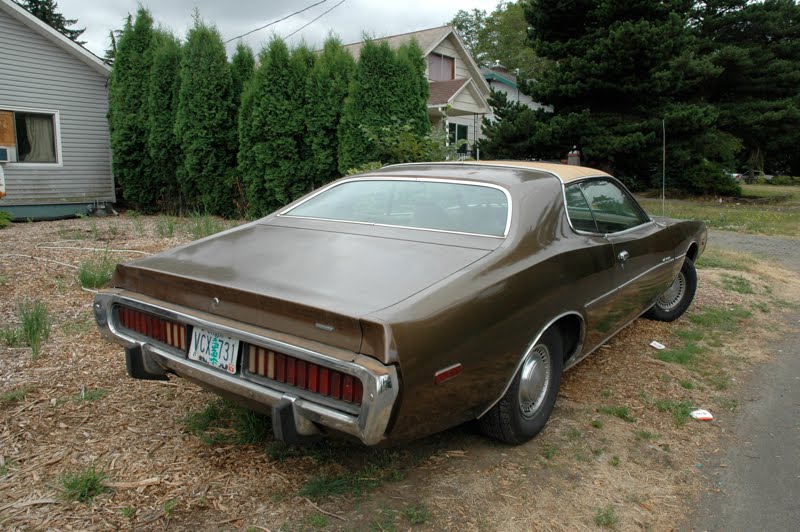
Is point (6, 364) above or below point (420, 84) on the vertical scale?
below

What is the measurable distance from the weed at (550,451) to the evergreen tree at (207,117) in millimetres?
9529

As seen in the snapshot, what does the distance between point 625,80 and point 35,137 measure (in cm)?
1449

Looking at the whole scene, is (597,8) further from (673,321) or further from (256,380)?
(256,380)

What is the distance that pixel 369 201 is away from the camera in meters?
3.78

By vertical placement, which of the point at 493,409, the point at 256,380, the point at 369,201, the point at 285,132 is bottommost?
the point at 493,409

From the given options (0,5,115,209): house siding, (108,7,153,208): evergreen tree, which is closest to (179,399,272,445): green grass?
(108,7,153,208): evergreen tree

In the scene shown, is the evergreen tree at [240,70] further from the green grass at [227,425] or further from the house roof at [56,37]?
the green grass at [227,425]

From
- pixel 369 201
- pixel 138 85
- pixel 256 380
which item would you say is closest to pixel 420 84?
pixel 138 85

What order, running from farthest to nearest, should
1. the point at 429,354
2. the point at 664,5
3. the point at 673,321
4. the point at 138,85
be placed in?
the point at 664,5, the point at 138,85, the point at 673,321, the point at 429,354

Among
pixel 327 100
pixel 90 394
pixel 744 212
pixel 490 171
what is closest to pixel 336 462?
pixel 90 394

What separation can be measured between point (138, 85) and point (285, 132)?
4294 mm

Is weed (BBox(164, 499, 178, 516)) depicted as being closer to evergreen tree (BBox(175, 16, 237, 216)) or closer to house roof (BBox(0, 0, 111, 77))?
evergreen tree (BBox(175, 16, 237, 216))

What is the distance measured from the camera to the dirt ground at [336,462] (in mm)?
2600

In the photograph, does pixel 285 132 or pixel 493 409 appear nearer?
pixel 493 409
